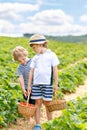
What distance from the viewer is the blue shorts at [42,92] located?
25.7 feet

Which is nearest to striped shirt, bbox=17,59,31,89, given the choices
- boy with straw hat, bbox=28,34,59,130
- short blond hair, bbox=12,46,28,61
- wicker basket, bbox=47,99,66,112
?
short blond hair, bbox=12,46,28,61

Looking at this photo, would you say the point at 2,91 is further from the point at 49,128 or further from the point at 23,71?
the point at 49,128

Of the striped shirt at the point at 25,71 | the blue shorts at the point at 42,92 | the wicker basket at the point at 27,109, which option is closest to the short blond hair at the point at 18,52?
the striped shirt at the point at 25,71

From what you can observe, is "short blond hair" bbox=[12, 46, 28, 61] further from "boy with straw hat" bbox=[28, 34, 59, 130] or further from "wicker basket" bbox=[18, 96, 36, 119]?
"wicker basket" bbox=[18, 96, 36, 119]

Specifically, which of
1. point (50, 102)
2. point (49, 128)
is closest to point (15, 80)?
point (50, 102)

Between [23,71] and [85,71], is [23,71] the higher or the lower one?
the higher one

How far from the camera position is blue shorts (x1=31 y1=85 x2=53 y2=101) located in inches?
309

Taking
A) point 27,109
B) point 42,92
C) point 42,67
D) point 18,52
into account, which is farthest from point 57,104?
point 18,52

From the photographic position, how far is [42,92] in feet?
26.0

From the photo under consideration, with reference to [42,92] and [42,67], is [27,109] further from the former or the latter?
[42,67]

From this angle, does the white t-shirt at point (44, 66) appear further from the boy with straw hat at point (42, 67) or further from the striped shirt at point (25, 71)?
the striped shirt at point (25, 71)

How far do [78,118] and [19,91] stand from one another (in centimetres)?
346

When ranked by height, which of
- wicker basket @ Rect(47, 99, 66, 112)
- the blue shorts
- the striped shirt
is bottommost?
wicker basket @ Rect(47, 99, 66, 112)

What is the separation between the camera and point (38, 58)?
25.6 feet
